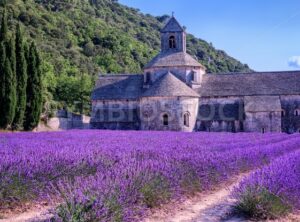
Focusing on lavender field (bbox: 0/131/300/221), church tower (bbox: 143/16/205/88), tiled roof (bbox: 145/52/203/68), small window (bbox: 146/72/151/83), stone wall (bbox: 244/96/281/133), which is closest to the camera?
lavender field (bbox: 0/131/300/221)

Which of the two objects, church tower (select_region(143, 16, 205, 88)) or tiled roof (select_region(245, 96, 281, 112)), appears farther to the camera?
church tower (select_region(143, 16, 205, 88))

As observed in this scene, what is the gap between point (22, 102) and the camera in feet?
99.1

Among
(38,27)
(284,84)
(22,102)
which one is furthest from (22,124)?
(38,27)

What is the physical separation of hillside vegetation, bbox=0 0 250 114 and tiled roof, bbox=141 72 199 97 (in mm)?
16198

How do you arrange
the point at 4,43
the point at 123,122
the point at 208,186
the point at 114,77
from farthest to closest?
the point at 114,77 → the point at 123,122 → the point at 4,43 → the point at 208,186

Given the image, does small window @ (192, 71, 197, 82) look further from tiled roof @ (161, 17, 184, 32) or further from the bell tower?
tiled roof @ (161, 17, 184, 32)

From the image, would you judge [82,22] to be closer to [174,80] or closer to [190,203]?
[174,80]

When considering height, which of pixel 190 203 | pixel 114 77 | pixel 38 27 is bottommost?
pixel 190 203

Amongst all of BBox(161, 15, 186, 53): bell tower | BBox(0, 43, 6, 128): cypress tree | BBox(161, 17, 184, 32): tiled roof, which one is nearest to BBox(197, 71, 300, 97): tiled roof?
BBox(161, 15, 186, 53): bell tower

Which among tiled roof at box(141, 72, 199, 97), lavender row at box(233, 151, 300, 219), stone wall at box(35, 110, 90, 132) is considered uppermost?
tiled roof at box(141, 72, 199, 97)

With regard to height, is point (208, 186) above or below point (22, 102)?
below

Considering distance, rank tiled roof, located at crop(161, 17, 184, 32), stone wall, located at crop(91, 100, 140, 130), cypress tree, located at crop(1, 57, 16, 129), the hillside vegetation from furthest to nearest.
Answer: the hillside vegetation, tiled roof, located at crop(161, 17, 184, 32), stone wall, located at crop(91, 100, 140, 130), cypress tree, located at crop(1, 57, 16, 129)

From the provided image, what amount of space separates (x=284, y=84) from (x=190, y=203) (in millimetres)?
33380

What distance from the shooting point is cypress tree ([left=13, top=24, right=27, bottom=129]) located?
30.0 m
